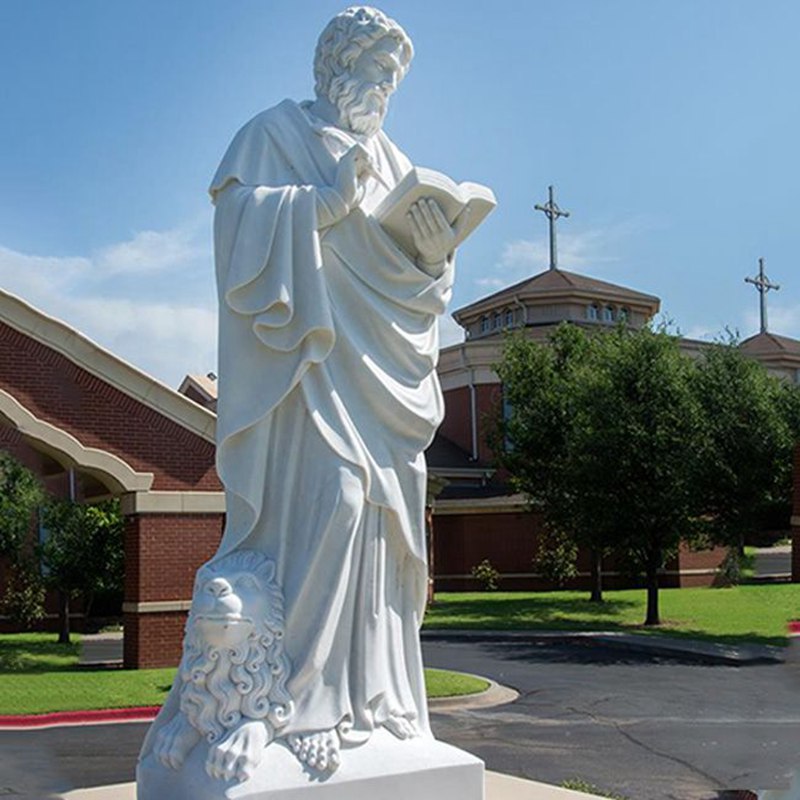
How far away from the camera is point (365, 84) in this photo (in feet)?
18.0

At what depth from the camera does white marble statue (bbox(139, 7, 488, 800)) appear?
184 inches

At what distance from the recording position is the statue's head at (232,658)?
180 inches

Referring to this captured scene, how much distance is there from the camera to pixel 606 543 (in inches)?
971

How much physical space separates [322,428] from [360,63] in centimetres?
188

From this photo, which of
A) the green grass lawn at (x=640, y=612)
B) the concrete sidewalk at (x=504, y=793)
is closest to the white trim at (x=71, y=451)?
the green grass lawn at (x=640, y=612)

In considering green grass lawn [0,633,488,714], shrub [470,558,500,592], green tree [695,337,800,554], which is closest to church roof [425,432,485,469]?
shrub [470,558,500,592]

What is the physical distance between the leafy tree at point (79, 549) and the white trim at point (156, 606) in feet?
21.5

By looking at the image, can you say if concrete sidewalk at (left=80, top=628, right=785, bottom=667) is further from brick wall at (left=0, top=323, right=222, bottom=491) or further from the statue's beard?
the statue's beard

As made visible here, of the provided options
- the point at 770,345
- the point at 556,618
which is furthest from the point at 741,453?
the point at 770,345

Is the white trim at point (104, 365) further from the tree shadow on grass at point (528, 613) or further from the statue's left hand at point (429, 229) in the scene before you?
the statue's left hand at point (429, 229)

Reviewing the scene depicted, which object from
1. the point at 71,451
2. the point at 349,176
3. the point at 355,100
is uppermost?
the point at 355,100

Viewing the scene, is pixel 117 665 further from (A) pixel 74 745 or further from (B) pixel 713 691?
(B) pixel 713 691

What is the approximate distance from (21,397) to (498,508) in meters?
20.7

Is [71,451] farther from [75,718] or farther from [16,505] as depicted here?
[16,505]
